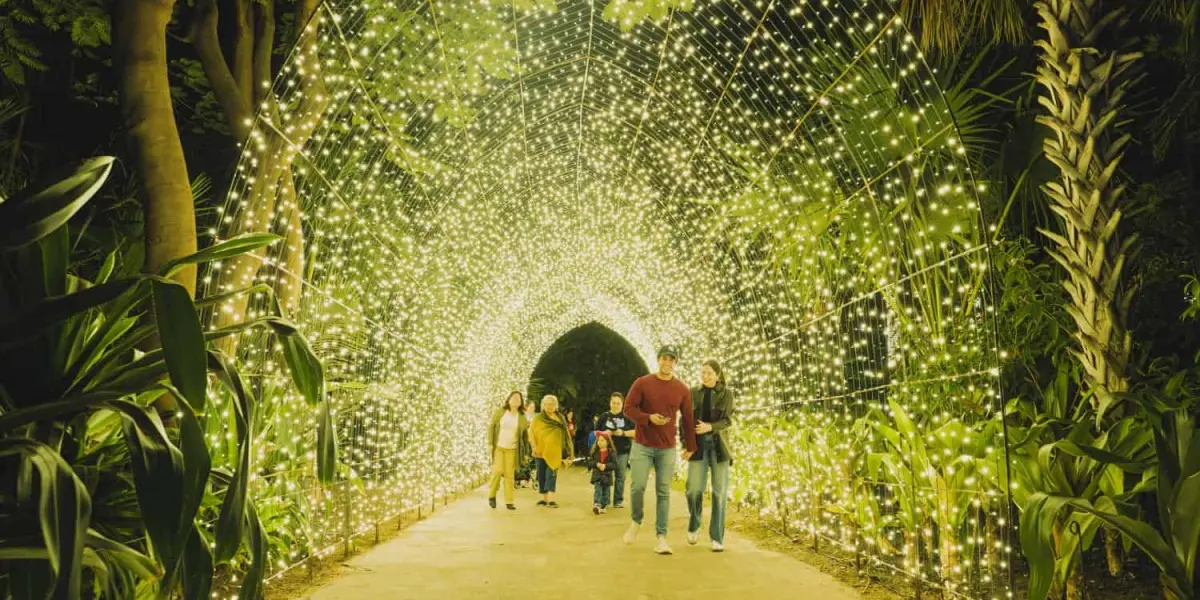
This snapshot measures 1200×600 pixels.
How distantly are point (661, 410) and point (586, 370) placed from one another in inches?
717

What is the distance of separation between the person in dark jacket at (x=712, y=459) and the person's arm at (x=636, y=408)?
15.0 inches

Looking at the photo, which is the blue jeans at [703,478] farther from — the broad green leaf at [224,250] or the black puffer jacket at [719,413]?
the broad green leaf at [224,250]

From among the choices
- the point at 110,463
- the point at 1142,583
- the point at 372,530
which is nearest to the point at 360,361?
the point at 372,530

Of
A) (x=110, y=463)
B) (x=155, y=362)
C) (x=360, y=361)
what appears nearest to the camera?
(x=155, y=362)

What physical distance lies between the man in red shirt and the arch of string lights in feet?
2.80

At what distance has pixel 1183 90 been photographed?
4.68 meters

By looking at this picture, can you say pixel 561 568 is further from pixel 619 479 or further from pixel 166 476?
pixel 619 479

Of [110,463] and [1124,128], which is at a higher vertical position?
[1124,128]

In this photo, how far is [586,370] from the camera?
24.3m

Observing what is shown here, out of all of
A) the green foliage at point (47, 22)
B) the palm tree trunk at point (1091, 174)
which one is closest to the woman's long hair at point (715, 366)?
the palm tree trunk at point (1091, 174)

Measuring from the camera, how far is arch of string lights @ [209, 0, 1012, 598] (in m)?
4.50

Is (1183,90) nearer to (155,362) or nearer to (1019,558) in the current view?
(1019,558)

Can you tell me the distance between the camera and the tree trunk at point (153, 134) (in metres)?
4.18

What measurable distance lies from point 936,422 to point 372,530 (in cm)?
431
